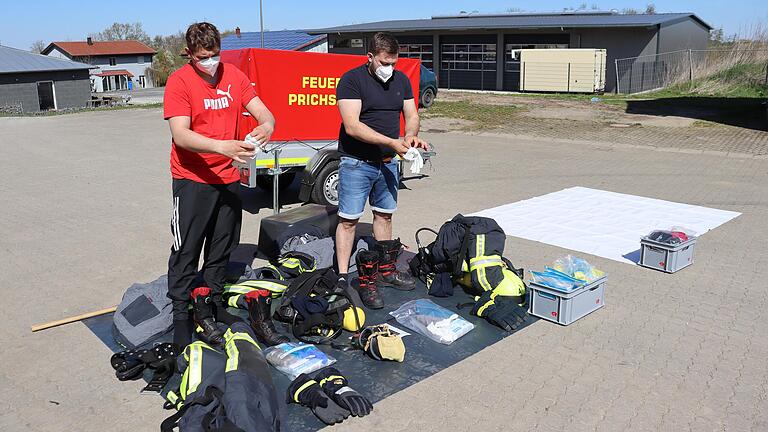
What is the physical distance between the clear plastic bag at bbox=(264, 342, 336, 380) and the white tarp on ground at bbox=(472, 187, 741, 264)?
3.66 meters

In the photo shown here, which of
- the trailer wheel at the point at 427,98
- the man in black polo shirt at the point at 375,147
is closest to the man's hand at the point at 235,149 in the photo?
the man in black polo shirt at the point at 375,147

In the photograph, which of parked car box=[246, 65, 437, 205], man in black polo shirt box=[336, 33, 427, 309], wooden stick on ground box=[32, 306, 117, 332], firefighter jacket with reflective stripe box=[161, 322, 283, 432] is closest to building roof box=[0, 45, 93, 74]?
parked car box=[246, 65, 437, 205]

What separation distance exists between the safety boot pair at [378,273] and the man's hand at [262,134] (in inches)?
63.9

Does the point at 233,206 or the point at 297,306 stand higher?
the point at 233,206

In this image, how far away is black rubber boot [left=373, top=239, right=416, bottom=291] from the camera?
19.2 ft

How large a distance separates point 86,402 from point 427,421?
203 cm

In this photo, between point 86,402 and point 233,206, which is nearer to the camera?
point 86,402

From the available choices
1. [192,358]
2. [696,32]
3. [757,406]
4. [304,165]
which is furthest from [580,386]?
[696,32]

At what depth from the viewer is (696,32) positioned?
112ft

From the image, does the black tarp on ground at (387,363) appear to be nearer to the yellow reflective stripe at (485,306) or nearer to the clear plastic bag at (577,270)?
the yellow reflective stripe at (485,306)

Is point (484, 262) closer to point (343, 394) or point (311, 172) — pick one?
point (343, 394)

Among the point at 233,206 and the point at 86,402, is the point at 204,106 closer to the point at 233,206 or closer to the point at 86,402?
the point at 233,206

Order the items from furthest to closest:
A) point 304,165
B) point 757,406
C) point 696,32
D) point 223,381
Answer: point 696,32
point 304,165
point 757,406
point 223,381

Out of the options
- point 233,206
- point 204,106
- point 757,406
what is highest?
point 204,106
